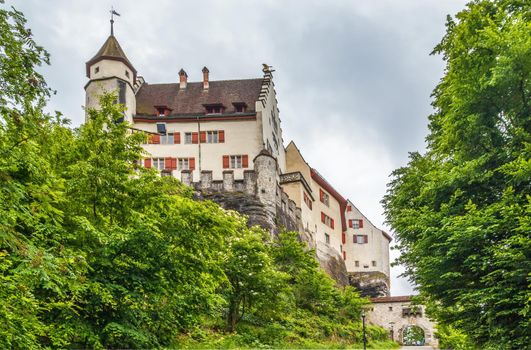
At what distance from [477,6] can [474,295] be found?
9.20m

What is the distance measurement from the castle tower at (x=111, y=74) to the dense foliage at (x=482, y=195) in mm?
32229

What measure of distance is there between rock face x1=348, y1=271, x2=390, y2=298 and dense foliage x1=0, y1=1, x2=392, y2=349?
1860 inches

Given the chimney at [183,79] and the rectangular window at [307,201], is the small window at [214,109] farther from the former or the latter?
the rectangular window at [307,201]

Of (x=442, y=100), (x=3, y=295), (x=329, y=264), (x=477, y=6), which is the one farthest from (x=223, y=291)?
(x=329, y=264)

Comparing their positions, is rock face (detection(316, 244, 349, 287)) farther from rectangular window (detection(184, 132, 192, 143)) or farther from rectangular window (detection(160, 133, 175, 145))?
rectangular window (detection(160, 133, 175, 145))

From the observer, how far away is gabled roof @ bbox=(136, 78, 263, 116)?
156 ft

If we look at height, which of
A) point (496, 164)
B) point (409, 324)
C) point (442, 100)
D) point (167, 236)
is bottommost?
point (409, 324)

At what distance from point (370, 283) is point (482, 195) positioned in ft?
148

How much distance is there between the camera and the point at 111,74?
147ft

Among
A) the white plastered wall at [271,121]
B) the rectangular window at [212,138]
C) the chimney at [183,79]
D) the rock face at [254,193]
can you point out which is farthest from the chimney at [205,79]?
the rock face at [254,193]

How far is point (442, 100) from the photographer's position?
746 inches

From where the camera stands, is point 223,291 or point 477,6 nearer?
point 477,6

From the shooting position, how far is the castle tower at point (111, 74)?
147 ft

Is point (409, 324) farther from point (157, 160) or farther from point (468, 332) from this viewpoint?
point (468, 332)
